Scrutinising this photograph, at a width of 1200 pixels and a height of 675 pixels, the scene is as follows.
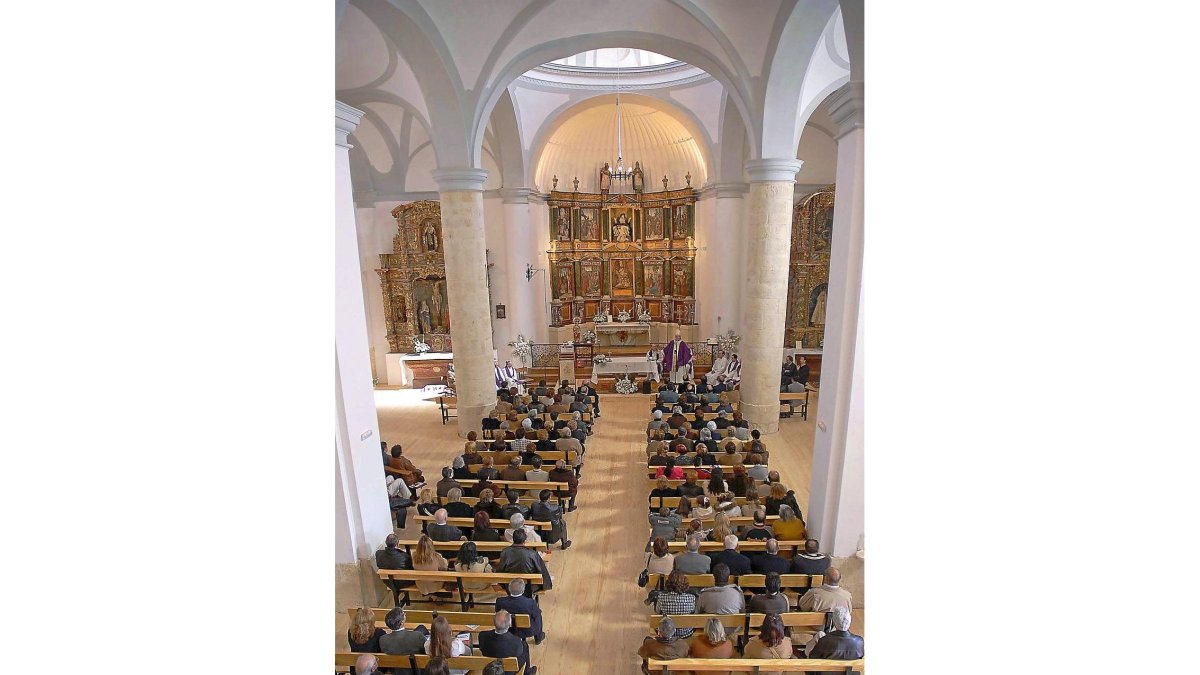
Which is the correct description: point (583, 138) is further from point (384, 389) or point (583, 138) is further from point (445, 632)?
point (445, 632)

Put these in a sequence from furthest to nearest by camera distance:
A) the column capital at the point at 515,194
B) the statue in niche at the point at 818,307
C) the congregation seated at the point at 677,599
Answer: the statue in niche at the point at 818,307 → the column capital at the point at 515,194 → the congregation seated at the point at 677,599

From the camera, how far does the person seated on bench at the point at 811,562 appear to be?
17.5 feet

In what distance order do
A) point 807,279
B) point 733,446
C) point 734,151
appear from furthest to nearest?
point 807,279 → point 734,151 → point 733,446

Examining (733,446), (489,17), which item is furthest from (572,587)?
(489,17)

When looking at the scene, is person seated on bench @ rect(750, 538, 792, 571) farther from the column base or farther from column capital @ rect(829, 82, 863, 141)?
the column base

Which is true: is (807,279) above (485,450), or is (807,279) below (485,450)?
above

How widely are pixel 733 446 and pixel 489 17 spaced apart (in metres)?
8.19

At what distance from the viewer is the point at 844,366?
570 centimetres

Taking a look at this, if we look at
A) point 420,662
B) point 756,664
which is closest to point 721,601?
point 756,664

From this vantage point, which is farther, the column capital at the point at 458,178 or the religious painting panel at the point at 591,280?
the religious painting panel at the point at 591,280

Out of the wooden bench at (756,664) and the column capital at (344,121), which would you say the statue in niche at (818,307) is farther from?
the column capital at (344,121)

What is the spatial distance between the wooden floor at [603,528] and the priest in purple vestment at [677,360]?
1029 mm

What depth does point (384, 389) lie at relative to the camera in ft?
54.5

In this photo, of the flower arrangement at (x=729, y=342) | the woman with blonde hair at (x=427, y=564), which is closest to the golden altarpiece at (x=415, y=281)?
the flower arrangement at (x=729, y=342)
